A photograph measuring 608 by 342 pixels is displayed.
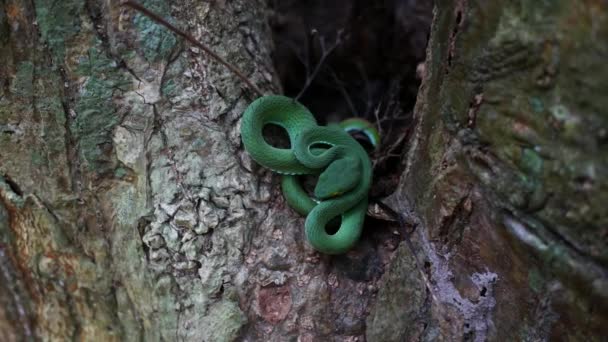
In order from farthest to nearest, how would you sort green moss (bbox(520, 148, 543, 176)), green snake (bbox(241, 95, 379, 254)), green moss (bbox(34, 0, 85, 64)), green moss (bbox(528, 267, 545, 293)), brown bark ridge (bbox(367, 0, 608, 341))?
green snake (bbox(241, 95, 379, 254))
green moss (bbox(34, 0, 85, 64))
green moss (bbox(528, 267, 545, 293))
green moss (bbox(520, 148, 543, 176))
brown bark ridge (bbox(367, 0, 608, 341))

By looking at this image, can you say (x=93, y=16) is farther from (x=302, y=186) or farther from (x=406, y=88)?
(x=406, y=88)

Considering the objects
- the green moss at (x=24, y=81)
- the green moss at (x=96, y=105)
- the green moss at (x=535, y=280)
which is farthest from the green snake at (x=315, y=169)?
the green moss at (x=24, y=81)

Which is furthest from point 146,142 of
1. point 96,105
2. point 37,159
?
point 37,159

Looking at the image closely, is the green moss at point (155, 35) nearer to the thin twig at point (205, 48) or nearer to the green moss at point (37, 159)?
the thin twig at point (205, 48)

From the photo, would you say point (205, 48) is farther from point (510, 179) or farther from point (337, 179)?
point (510, 179)

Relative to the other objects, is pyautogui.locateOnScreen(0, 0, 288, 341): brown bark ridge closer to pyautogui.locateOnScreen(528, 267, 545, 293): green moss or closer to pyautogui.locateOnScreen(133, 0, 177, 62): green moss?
pyautogui.locateOnScreen(133, 0, 177, 62): green moss

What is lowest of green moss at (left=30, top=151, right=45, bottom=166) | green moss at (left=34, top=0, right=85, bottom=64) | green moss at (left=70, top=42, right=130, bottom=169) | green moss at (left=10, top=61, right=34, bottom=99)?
green moss at (left=30, top=151, right=45, bottom=166)

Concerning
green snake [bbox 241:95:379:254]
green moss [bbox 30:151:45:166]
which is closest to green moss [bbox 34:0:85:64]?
green moss [bbox 30:151:45:166]

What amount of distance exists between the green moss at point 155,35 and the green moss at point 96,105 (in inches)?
5.4

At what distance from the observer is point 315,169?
2.01 m

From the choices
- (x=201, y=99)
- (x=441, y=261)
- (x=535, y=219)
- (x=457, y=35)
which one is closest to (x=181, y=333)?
(x=201, y=99)

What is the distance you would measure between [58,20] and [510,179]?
164 cm

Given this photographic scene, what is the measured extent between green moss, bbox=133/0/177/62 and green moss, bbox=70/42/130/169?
138mm

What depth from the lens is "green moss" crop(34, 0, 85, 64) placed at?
1716 mm
